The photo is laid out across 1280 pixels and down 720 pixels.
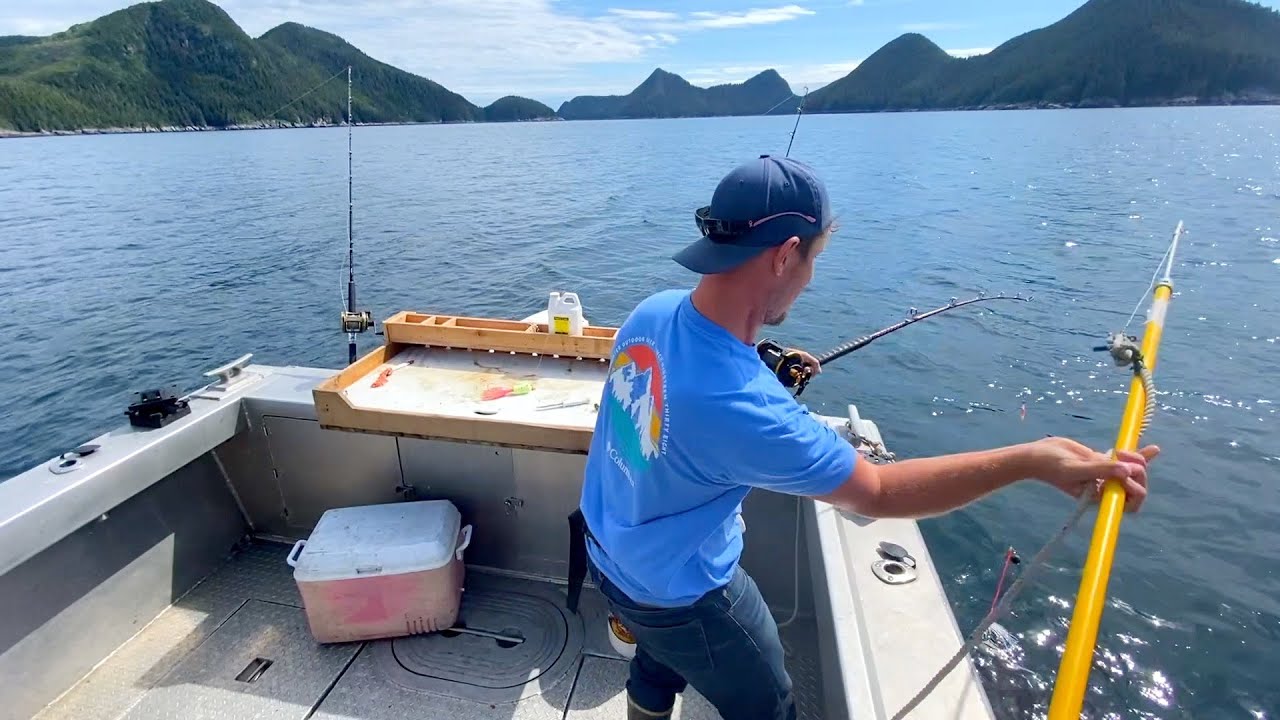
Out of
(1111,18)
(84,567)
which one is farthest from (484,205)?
(1111,18)

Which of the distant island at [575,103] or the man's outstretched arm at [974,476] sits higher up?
the distant island at [575,103]

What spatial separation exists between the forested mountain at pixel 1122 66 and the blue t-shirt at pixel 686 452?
119 meters

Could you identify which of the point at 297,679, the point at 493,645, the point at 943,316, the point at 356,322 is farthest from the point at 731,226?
the point at 943,316

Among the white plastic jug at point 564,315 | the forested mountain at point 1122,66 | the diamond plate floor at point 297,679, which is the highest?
the forested mountain at point 1122,66

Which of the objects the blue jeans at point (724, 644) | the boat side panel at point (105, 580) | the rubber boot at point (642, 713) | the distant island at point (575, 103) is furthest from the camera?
the distant island at point (575, 103)

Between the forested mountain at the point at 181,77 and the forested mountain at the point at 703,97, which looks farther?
the forested mountain at the point at 181,77

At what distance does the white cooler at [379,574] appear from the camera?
2.91m

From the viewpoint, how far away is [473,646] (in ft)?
10.2

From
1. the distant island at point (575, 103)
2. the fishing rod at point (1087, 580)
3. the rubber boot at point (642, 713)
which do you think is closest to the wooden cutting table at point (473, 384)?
the rubber boot at point (642, 713)

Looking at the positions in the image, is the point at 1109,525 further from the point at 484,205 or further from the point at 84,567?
the point at 484,205

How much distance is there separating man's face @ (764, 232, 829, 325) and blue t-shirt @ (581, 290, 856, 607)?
0.39 ft

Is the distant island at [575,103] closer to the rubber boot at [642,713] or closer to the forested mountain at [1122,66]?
the forested mountain at [1122,66]

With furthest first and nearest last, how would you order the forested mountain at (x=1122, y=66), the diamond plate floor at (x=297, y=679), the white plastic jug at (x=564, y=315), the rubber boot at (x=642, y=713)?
the forested mountain at (x=1122, y=66) < the white plastic jug at (x=564, y=315) < the diamond plate floor at (x=297, y=679) < the rubber boot at (x=642, y=713)

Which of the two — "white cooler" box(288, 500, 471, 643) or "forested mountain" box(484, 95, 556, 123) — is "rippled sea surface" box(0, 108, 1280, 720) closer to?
"white cooler" box(288, 500, 471, 643)
